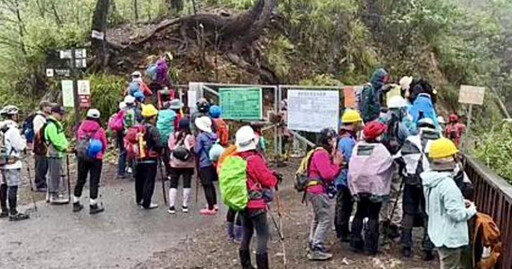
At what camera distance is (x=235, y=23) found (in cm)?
1761

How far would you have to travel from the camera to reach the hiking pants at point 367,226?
6980 millimetres

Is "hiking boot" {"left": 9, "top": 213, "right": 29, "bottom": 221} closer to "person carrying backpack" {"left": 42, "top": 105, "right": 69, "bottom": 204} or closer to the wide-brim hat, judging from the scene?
"person carrying backpack" {"left": 42, "top": 105, "right": 69, "bottom": 204}

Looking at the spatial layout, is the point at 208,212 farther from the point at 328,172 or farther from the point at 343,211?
the point at 328,172

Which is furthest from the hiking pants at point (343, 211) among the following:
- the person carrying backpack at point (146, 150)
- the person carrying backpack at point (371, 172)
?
the person carrying backpack at point (146, 150)

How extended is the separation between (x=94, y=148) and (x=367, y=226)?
444 cm

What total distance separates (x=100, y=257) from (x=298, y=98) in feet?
20.9

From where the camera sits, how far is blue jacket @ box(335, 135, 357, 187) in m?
7.19

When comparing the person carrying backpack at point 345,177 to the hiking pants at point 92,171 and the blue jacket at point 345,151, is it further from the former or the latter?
the hiking pants at point 92,171

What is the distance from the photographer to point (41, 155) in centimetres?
1059

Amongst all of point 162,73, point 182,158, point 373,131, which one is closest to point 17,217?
point 182,158

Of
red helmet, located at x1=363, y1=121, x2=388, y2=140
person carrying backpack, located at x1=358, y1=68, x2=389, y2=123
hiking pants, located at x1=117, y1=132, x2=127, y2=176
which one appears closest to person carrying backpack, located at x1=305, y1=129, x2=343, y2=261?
red helmet, located at x1=363, y1=121, x2=388, y2=140

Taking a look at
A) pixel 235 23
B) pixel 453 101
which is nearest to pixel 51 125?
pixel 235 23

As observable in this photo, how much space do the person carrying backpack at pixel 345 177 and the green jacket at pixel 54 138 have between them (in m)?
4.91

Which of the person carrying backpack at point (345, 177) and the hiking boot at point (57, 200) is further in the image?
the hiking boot at point (57, 200)
